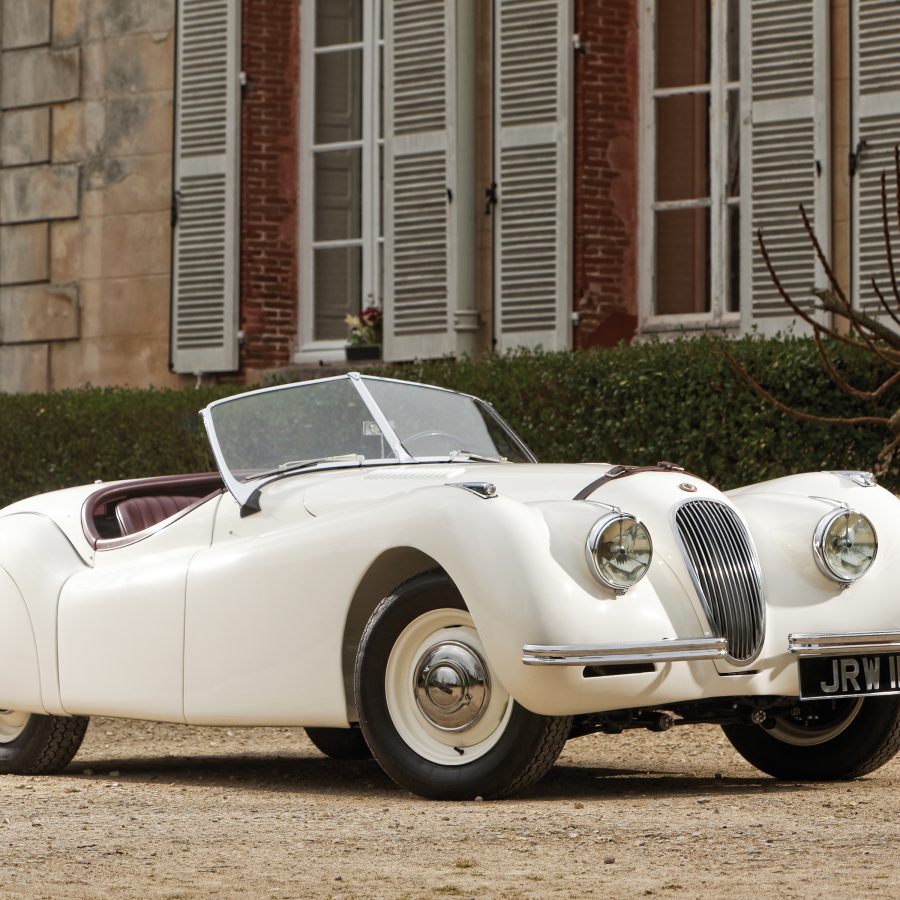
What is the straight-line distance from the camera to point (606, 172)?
12750mm

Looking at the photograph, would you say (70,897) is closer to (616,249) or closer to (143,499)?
(143,499)

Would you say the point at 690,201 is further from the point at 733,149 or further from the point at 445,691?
the point at 445,691

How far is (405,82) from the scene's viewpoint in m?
13.4

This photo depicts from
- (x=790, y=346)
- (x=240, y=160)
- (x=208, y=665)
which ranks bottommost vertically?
(x=208, y=665)

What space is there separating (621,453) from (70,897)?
6.58 metres

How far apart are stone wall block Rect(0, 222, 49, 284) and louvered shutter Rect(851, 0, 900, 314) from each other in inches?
272

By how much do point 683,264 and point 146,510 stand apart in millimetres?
6158

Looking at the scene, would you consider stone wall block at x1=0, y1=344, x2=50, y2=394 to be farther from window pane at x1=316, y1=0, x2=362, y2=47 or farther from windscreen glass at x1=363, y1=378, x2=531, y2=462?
windscreen glass at x1=363, y1=378, x2=531, y2=462

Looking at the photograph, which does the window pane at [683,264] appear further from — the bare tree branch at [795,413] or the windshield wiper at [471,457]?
the windshield wiper at [471,457]

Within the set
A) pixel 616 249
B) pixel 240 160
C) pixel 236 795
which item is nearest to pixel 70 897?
pixel 236 795

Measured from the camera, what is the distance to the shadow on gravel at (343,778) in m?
6.02

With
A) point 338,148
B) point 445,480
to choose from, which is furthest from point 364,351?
point 445,480

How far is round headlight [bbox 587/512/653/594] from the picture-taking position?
18.1 feet

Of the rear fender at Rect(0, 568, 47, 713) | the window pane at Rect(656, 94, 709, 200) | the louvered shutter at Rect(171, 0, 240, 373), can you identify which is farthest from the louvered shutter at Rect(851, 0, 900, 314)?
the rear fender at Rect(0, 568, 47, 713)
